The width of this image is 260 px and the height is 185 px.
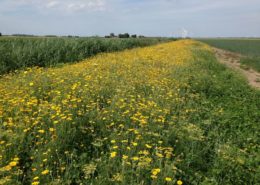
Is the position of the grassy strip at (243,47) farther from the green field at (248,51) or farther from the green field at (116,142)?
the green field at (116,142)

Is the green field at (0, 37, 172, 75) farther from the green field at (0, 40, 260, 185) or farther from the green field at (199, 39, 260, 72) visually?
the green field at (199, 39, 260, 72)

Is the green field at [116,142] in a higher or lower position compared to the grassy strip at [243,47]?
lower

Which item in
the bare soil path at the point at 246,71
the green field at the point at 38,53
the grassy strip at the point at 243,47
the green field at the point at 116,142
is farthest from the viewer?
the grassy strip at the point at 243,47

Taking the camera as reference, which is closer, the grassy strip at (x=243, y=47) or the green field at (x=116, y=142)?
the green field at (x=116, y=142)

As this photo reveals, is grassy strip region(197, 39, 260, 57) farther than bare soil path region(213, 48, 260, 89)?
Yes

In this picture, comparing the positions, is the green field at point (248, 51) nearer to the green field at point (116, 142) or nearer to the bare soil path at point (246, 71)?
the bare soil path at point (246, 71)

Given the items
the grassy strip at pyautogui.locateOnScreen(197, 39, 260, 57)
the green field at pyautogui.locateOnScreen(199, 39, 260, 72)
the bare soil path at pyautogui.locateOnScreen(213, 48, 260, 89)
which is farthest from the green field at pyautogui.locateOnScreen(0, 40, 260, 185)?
the grassy strip at pyautogui.locateOnScreen(197, 39, 260, 57)

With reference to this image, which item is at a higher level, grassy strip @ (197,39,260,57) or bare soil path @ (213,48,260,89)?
grassy strip @ (197,39,260,57)

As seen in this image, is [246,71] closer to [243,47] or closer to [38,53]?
[38,53]

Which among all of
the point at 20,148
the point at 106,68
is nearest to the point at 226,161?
the point at 20,148

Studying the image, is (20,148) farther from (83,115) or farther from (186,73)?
(186,73)

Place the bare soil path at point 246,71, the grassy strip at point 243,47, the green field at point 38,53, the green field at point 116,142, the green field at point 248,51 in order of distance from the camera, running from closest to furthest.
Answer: the green field at point 116,142 → the green field at point 38,53 → the bare soil path at point 246,71 → the green field at point 248,51 → the grassy strip at point 243,47

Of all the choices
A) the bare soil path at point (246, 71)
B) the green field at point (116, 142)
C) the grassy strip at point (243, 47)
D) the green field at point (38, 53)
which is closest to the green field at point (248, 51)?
the grassy strip at point (243, 47)

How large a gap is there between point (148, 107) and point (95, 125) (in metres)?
1.21
